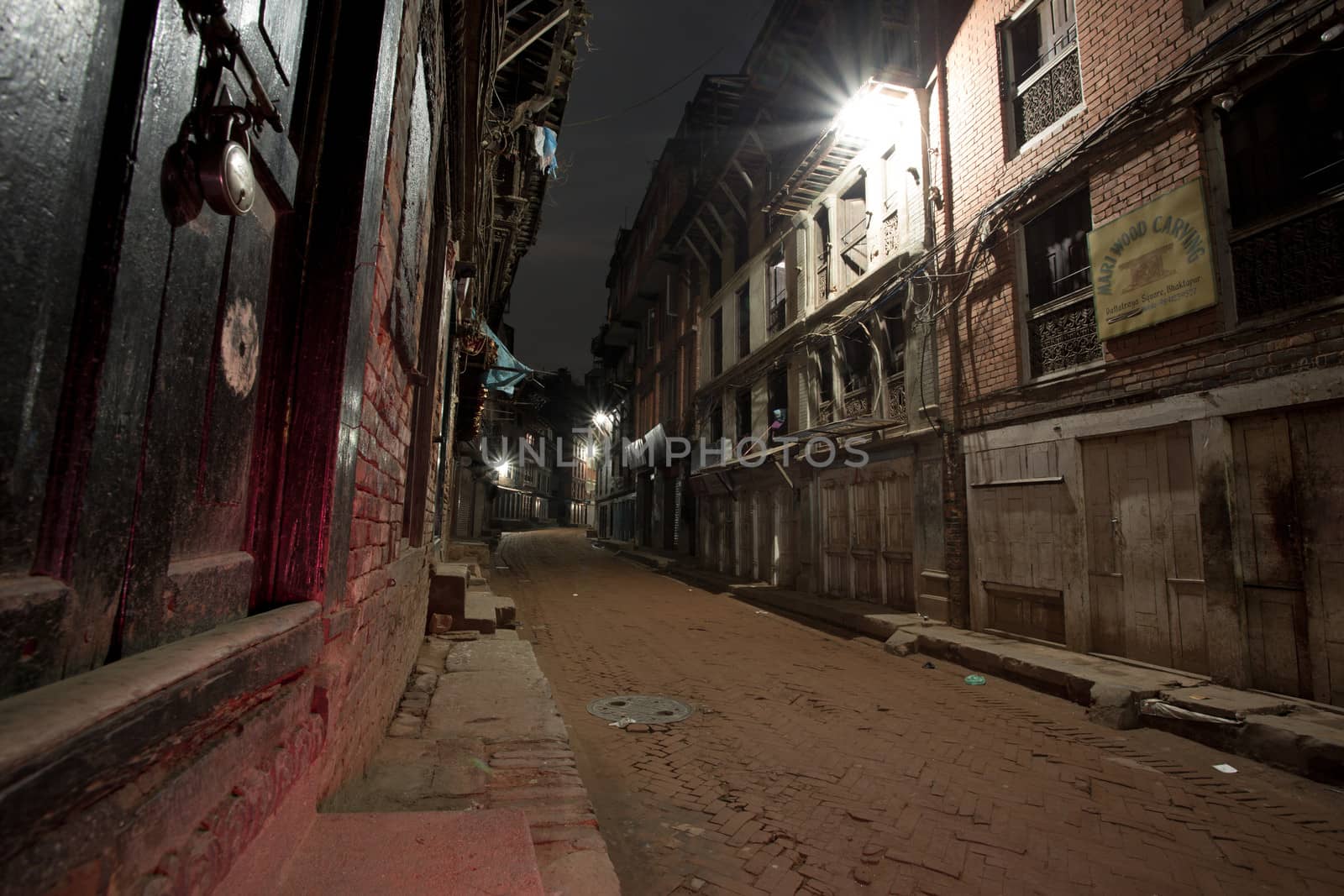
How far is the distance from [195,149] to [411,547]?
4.26 meters

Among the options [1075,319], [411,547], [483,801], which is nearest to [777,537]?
[1075,319]

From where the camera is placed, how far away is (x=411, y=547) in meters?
5.07

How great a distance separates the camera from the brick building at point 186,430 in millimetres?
854

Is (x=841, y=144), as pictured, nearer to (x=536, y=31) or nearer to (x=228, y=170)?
(x=536, y=31)

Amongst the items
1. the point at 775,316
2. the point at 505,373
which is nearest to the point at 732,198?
the point at 775,316

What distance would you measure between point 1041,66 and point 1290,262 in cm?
493

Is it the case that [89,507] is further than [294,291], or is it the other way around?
[294,291]

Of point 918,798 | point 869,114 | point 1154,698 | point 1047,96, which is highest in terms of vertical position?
point 869,114

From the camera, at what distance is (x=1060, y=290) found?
8211 mm

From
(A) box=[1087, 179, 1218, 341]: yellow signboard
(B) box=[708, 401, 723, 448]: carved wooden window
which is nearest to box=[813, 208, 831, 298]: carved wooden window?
(B) box=[708, 401, 723, 448]: carved wooden window

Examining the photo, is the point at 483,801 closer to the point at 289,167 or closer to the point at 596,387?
the point at 289,167

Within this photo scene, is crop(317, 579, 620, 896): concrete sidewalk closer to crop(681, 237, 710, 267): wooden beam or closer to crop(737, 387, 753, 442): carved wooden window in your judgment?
crop(737, 387, 753, 442): carved wooden window

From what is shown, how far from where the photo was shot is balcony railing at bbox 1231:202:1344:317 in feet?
17.6

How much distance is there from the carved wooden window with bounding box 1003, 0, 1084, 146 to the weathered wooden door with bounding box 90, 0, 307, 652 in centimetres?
980
